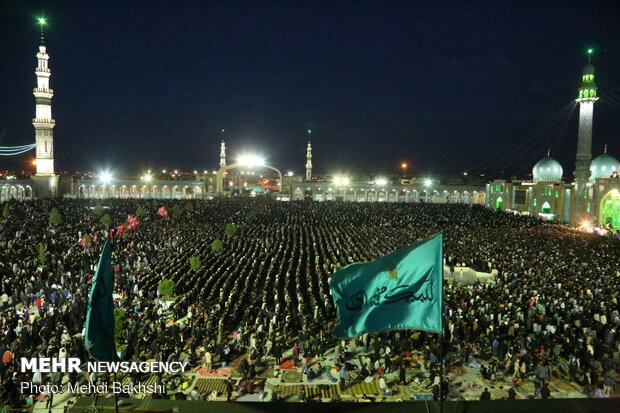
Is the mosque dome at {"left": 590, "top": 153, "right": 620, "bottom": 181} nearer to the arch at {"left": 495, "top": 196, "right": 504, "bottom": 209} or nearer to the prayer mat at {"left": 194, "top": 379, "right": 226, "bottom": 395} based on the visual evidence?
the arch at {"left": 495, "top": 196, "right": 504, "bottom": 209}

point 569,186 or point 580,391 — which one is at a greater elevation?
point 569,186

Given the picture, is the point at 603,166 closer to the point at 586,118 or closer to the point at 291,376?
the point at 586,118

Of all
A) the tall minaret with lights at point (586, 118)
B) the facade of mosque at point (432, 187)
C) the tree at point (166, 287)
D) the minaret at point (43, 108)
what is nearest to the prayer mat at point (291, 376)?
the tree at point (166, 287)

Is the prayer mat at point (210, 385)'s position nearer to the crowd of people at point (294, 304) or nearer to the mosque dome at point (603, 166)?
the crowd of people at point (294, 304)

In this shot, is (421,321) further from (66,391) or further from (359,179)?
(359,179)

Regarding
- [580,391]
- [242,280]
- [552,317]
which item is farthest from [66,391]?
[552,317]

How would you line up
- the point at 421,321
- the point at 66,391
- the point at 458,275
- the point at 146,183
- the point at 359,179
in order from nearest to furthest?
1. the point at 421,321
2. the point at 66,391
3. the point at 458,275
4. the point at 146,183
5. the point at 359,179

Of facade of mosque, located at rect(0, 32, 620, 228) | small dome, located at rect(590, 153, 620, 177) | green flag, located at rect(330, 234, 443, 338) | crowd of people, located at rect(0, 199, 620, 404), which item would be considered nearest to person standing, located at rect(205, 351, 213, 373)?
crowd of people, located at rect(0, 199, 620, 404)

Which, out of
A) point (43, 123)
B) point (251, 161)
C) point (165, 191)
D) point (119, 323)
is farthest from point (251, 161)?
point (119, 323)
